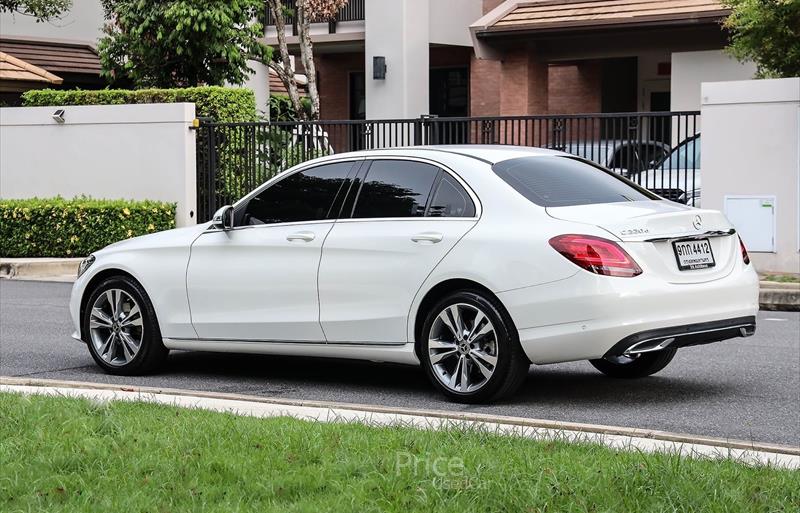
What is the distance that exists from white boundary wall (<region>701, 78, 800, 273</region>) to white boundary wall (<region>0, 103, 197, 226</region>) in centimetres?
Result: 878

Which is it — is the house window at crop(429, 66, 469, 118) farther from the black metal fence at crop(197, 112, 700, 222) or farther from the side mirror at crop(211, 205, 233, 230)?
the side mirror at crop(211, 205, 233, 230)

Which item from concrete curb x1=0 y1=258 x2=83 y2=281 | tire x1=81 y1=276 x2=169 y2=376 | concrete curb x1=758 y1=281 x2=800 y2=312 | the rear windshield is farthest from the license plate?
concrete curb x1=0 y1=258 x2=83 y2=281

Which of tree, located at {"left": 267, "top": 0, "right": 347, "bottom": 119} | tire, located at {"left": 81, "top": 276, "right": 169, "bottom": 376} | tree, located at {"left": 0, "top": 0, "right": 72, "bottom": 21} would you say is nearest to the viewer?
tire, located at {"left": 81, "top": 276, "right": 169, "bottom": 376}

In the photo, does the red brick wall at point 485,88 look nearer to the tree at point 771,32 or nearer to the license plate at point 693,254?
the tree at point 771,32

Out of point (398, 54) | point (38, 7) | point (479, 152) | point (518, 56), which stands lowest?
point (479, 152)

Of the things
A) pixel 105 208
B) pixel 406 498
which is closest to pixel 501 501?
pixel 406 498

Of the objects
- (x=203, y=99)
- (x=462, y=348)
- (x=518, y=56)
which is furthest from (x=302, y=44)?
(x=462, y=348)

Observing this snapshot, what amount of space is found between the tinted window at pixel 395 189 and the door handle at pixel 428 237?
0.24 m

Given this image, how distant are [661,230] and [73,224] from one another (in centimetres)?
1505

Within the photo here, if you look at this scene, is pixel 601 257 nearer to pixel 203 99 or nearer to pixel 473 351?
pixel 473 351

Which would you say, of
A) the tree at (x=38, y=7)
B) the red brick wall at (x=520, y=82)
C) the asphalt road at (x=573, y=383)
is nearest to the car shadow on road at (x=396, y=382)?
the asphalt road at (x=573, y=383)

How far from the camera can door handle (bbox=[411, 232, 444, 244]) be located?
27.2ft

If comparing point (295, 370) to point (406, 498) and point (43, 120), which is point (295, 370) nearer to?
point (406, 498)

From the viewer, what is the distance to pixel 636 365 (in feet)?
30.4
